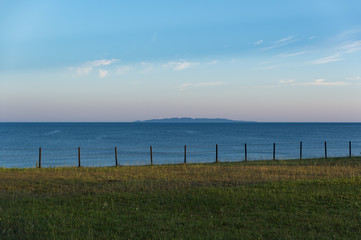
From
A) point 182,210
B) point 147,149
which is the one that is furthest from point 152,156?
point 182,210

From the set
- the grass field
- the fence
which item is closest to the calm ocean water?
the fence

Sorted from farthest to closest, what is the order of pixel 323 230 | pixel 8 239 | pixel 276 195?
1. pixel 276 195
2. pixel 323 230
3. pixel 8 239

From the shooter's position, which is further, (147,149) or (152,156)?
(147,149)

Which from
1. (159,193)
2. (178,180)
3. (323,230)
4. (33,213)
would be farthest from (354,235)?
(178,180)

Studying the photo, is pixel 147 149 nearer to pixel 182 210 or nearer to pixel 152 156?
pixel 152 156

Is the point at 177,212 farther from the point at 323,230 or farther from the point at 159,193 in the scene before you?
the point at 323,230

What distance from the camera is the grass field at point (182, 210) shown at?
852 cm

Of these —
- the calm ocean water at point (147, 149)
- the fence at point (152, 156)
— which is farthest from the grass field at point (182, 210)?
the calm ocean water at point (147, 149)

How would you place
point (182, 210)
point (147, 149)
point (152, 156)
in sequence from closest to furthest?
point (182, 210) < point (152, 156) < point (147, 149)

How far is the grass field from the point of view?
27.9 feet

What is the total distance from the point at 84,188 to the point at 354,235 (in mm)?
10899

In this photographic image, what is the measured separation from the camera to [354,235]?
826cm

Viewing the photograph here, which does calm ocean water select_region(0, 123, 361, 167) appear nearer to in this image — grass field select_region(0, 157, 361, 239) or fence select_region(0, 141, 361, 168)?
fence select_region(0, 141, 361, 168)

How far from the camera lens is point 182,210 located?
10.8 meters
